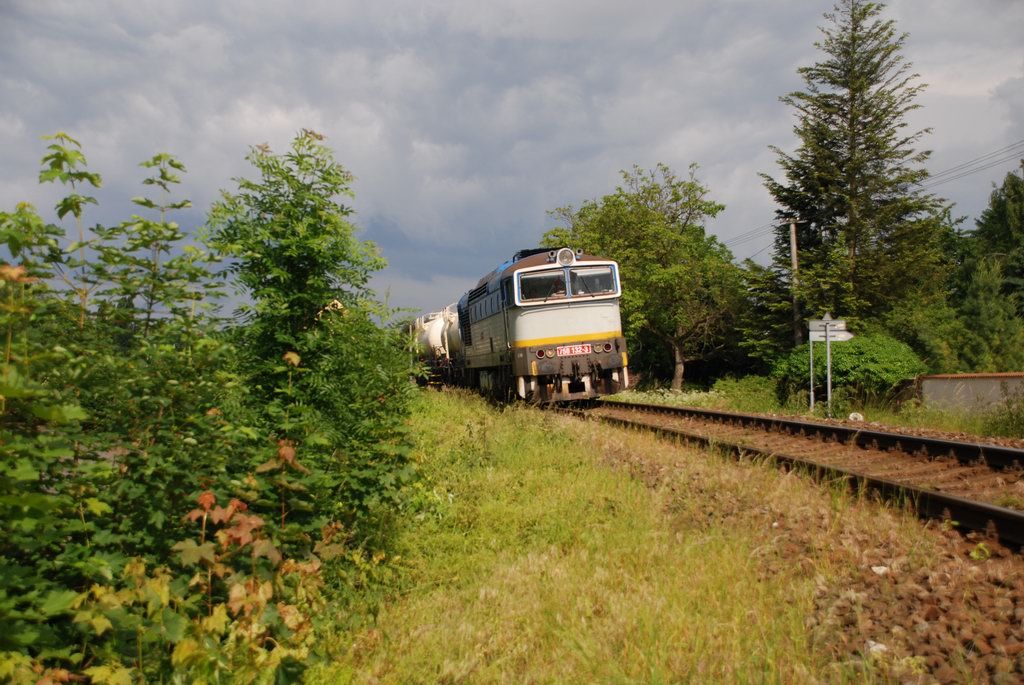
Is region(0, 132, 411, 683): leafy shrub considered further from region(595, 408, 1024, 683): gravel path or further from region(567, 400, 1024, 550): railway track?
region(567, 400, 1024, 550): railway track

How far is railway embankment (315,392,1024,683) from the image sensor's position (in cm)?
368

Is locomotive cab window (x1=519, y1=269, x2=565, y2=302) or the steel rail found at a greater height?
locomotive cab window (x1=519, y1=269, x2=565, y2=302)

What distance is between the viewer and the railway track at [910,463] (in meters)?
5.99

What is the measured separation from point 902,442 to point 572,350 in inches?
305

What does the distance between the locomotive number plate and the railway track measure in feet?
11.1

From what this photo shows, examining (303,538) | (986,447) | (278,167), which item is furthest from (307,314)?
(986,447)

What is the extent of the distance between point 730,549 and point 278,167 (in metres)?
4.07

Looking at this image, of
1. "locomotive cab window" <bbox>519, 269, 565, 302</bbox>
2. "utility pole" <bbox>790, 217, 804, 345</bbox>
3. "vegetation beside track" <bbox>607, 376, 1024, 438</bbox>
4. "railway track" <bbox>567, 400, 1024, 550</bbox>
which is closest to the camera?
"railway track" <bbox>567, 400, 1024, 550</bbox>

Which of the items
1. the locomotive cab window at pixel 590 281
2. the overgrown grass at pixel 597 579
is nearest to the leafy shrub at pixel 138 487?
the overgrown grass at pixel 597 579

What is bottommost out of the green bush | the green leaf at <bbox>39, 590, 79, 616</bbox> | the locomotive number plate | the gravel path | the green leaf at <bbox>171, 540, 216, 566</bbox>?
the gravel path

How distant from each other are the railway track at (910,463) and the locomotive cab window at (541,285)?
428 centimetres

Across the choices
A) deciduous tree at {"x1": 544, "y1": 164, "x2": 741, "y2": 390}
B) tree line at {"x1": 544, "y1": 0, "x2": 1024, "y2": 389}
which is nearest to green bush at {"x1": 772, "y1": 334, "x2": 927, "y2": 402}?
tree line at {"x1": 544, "y1": 0, "x2": 1024, "y2": 389}

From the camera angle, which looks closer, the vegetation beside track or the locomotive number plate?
the vegetation beside track

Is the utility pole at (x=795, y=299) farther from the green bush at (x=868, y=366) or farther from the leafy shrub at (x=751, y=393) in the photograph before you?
the green bush at (x=868, y=366)
